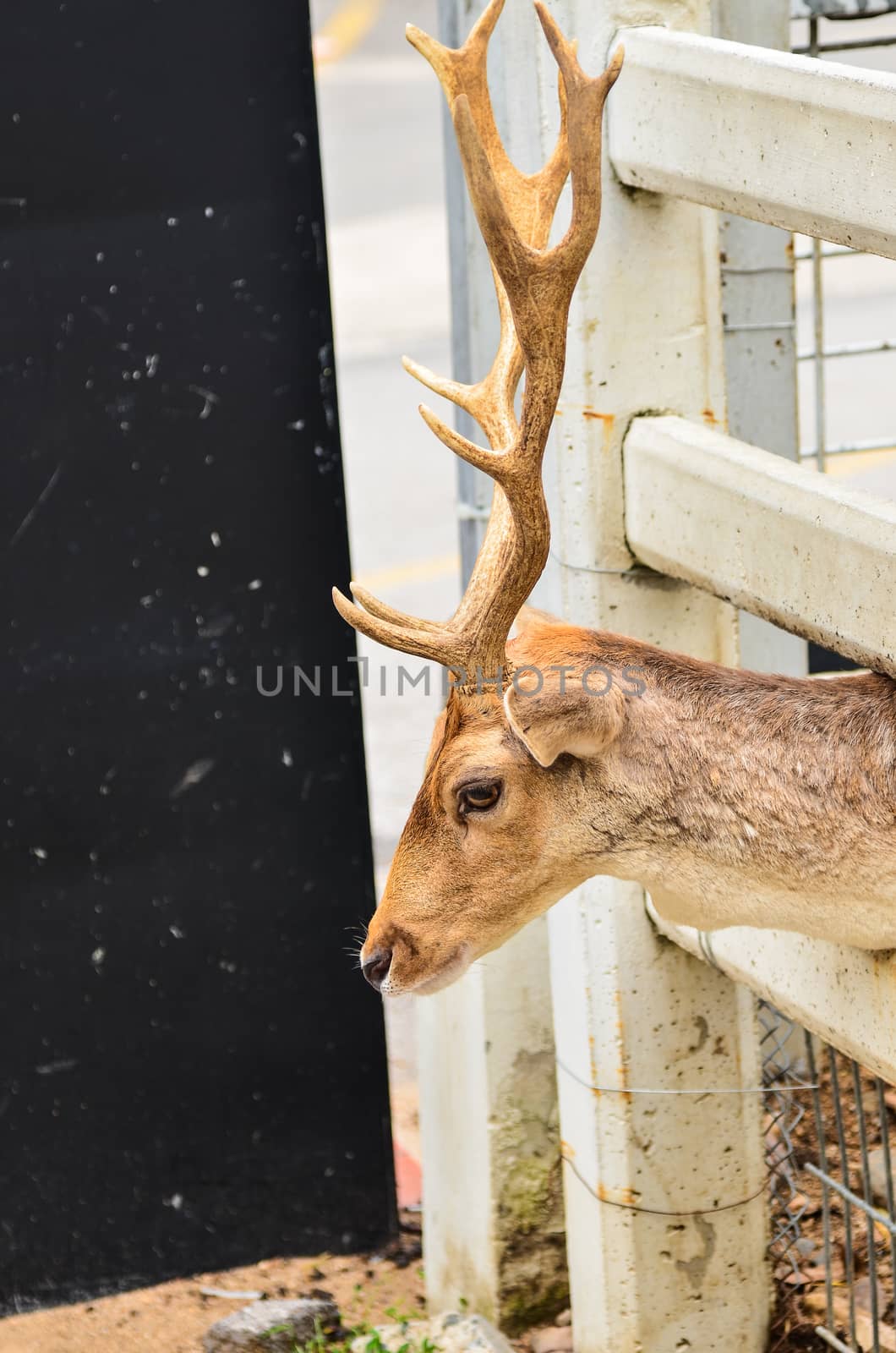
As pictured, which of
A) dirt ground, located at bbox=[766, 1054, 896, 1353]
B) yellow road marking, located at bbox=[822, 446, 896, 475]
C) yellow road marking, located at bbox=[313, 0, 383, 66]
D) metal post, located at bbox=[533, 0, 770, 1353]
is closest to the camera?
metal post, located at bbox=[533, 0, 770, 1353]

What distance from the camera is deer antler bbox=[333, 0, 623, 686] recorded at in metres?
2.45

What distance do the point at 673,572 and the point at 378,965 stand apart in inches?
32.8

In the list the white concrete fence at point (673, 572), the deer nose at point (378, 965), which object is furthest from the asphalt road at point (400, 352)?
the deer nose at point (378, 965)

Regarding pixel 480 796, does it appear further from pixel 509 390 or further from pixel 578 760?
pixel 509 390

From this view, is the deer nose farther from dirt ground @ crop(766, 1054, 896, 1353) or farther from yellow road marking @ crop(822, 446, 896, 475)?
yellow road marking @ crop(822, 446, 896, 475)

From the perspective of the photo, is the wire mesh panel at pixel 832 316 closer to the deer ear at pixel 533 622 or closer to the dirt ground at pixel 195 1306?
the deer ear at pixel 533 622

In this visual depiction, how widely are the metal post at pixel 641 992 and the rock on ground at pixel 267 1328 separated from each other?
760mm

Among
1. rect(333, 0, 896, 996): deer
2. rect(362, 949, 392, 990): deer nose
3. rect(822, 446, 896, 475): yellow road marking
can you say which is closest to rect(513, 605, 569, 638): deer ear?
rect(333, 0, 896, 996): deer

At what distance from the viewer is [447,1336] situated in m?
3.94

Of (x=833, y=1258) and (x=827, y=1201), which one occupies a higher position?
(x=827, y=1201)

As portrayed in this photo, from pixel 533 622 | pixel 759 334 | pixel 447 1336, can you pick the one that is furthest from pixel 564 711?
pixel 447 1336

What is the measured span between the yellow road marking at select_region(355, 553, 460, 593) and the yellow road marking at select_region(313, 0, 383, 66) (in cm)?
878

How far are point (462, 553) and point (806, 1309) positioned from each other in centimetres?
192

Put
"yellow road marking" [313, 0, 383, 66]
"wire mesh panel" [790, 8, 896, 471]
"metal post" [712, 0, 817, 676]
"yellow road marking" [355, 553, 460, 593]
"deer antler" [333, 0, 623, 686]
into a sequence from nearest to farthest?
"deer antler" [333, 0, 623, 686]
"wire mesh panel" [790, 8, 896, 471]
"metal post" [712, 0, 817, 676]
"yellow road marking" [355, 553, 460, 593]
"yellow road marking" [313, 0, 383, 66]
